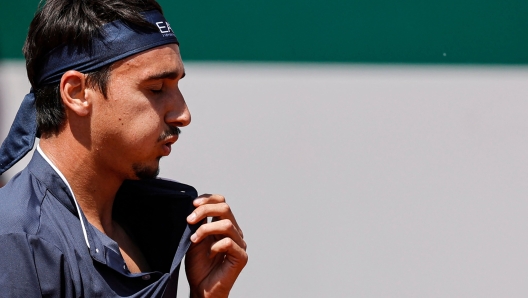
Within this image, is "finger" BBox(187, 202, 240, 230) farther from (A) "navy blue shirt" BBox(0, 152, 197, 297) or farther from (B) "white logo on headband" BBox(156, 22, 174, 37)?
(B) "white logo on headband" BBox(156, 22, 174, 37)

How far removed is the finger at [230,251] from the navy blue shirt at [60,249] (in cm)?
8

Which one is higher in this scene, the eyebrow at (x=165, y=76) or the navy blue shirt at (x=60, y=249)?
the eyebrow at (x=165, y=76)

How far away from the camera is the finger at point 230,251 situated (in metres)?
1.94

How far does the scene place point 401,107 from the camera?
353 centimetres

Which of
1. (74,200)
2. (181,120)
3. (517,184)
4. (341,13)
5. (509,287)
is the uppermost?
(341,13)

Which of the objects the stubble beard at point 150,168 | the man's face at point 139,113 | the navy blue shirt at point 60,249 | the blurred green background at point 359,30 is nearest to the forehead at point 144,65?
the man's face at point 139,113

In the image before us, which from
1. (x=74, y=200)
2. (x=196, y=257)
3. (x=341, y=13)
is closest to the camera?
(x=74, y=200)

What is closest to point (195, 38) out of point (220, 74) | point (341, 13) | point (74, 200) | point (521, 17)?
point (220, 74)

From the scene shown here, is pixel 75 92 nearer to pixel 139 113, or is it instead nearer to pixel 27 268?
pixel 139 113

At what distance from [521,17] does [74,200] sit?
2.51 m

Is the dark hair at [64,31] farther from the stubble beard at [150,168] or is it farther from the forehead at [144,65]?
the stubble beard at [150,168]

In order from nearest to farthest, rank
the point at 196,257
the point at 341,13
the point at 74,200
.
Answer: the point at 74,200 → the point at 196,257 → the point at 341,13

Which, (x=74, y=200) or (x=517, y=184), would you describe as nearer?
(x=74, y=200)

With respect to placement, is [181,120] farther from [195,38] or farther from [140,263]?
[195,38]
